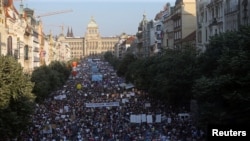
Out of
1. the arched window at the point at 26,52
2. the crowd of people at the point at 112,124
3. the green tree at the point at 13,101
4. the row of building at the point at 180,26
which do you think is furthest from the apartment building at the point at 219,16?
the arched window at the point at 26,52

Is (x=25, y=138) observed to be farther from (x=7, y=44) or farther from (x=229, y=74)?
(x=7, y=44)

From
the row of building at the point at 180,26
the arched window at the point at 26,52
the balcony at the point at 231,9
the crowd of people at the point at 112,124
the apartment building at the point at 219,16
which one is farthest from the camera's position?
the arched window at the point at 26,52

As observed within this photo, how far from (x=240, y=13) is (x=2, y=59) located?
22.2 m

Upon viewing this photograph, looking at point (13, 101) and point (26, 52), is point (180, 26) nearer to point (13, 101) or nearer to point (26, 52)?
point (26, 52)

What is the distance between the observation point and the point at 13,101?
43.1 metres

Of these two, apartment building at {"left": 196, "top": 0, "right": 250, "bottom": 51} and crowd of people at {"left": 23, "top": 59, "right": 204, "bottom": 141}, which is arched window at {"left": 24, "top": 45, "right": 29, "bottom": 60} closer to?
apartment building at {"left": 196, "top": 0, "right": 250, "bottom": 51}

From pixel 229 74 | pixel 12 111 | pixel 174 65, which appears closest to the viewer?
pixel 229 74

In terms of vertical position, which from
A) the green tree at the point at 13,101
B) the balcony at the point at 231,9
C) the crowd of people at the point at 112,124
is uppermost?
the balcony at the point at 231,9

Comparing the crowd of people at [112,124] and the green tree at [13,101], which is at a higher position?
the green tree at [13,101]

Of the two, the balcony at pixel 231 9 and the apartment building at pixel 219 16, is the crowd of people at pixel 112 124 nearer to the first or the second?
the apartment building at pixel 219 16

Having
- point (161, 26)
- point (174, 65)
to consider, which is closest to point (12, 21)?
point (174, 65)

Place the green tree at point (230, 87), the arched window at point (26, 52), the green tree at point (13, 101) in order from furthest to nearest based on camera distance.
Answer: the arched window at point (26, 52) → the green tree at point (13, 101) → the green tree at point (230, 87)

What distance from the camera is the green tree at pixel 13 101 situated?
4047cm

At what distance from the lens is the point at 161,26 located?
137 metres
